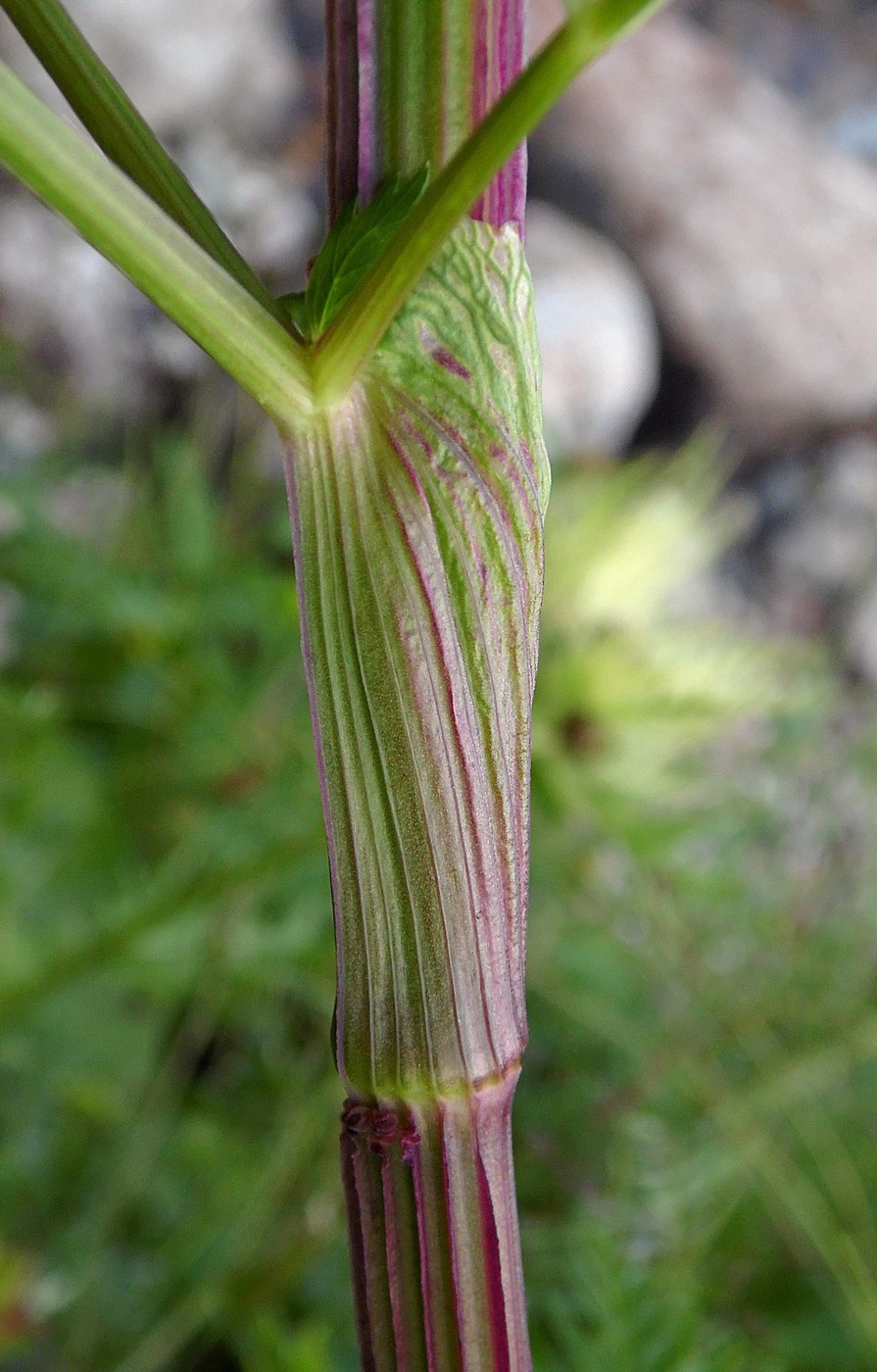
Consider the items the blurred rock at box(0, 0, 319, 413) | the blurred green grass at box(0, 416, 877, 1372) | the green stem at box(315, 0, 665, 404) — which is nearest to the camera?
the green stem at box(315, 0, 665, 404)

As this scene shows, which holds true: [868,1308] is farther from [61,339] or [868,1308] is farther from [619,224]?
[619,224]

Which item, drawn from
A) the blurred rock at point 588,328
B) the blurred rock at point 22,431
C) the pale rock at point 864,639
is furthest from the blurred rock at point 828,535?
the blurred rock at point 22,431

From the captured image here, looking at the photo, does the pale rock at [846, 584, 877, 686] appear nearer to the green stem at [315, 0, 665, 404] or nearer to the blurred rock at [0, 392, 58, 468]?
Answer: the blurred rock at [0, 392, 58, 468]

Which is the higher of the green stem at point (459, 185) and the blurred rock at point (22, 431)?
the blurred rock at point (22, 431)

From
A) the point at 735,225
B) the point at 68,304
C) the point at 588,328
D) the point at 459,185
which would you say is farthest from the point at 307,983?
the point at 735,225

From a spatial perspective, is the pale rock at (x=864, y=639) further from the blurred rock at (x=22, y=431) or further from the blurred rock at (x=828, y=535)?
the blurred rock at (x=22, y=431)

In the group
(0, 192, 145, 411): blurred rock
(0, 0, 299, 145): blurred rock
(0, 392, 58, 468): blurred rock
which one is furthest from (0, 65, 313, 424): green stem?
(0, 0, 299, 145): blurred rock

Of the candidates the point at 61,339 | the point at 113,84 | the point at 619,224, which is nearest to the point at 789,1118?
the point at 113,84
